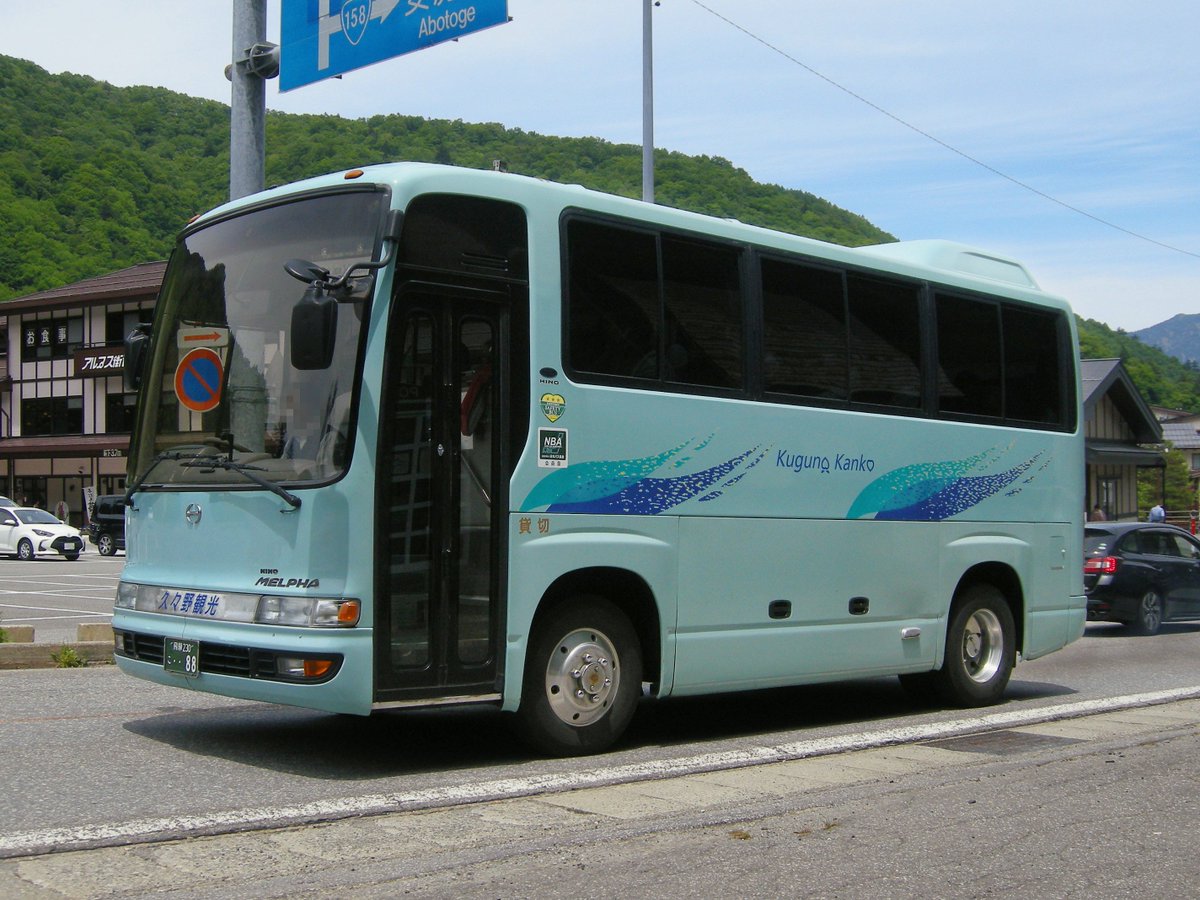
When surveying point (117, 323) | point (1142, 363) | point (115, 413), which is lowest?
point (115, 413)

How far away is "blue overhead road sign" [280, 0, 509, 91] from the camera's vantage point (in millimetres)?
11430

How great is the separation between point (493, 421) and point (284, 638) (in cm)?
164

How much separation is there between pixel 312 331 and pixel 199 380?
1.27 m

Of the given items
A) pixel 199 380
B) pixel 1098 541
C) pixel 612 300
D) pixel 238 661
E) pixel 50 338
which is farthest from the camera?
pixel 50 338

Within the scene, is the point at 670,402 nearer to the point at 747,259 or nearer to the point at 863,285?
the point at 747,259

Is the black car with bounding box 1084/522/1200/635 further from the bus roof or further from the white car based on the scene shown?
the white car

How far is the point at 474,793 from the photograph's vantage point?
704 centimetres

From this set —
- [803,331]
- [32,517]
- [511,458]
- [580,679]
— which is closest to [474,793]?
[580,679]

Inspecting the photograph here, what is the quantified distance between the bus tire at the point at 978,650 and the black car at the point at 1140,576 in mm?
7776

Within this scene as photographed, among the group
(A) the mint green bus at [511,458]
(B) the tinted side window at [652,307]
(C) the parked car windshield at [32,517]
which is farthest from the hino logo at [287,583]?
(C) the parked car windshield at [32,517]

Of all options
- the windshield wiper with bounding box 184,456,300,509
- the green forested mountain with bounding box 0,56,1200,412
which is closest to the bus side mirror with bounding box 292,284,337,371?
the windshield wiper with bounding box 184,456,300,509

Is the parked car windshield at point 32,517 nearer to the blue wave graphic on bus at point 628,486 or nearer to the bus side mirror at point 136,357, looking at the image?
the bus side mirror at point 136,357

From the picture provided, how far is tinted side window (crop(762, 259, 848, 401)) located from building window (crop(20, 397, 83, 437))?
2329 inches

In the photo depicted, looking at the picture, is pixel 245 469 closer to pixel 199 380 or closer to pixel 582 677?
pixel 199 380
